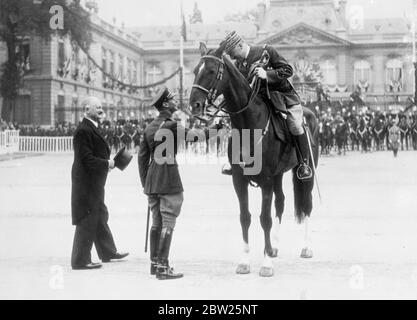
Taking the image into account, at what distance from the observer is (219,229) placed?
918 centimetres

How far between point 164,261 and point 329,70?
68.6 metres

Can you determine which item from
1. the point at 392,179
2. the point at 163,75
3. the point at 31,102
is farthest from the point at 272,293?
the point at 163,75

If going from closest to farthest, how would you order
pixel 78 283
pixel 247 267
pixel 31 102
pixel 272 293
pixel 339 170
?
pixel 272 293 < pixel 78 283 < pixel 247 267 < pixel 339 170 < pixel 31 102

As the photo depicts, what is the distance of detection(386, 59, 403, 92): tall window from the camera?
6450 cm

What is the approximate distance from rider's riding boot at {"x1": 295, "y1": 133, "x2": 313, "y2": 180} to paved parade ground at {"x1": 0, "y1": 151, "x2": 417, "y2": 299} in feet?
2.89

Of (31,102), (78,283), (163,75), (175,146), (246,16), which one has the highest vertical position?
(246,16)

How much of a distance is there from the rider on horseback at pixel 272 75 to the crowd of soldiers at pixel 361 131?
24.0m

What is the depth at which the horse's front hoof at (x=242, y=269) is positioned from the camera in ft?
22.1

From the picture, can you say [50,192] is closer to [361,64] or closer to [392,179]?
[392,179]

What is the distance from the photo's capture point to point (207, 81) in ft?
20.5

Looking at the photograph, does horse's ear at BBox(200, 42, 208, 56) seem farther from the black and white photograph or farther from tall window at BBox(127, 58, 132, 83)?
tall window at BBox(127, 58, 132, 83)

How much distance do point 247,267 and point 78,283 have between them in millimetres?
1636

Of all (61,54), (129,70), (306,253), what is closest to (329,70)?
(129,70)

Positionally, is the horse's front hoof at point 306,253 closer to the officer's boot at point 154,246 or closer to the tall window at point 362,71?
the officer's boot at point 154,246
